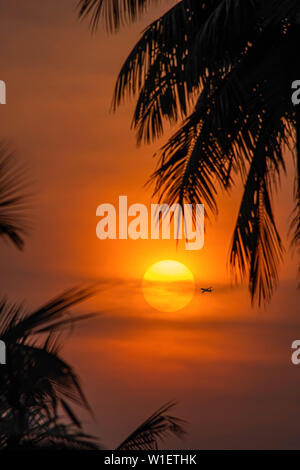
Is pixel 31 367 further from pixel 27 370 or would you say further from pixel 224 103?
pixel 224 103

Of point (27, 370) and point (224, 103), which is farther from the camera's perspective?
point (224, 103)

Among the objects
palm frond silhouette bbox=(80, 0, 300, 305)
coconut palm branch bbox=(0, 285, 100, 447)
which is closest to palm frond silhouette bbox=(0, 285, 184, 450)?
coconut palm branch bbox=(0, 285, 100, 447)

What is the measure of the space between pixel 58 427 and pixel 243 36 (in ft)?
21.8

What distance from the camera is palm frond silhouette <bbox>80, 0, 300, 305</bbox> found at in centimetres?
793

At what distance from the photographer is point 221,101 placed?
802cm

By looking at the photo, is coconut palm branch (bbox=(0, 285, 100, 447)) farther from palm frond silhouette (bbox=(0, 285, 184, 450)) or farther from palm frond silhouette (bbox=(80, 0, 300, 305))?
palm frond silhouette (bbox=(80, 0, 300, 305))

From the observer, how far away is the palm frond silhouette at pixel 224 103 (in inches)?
312

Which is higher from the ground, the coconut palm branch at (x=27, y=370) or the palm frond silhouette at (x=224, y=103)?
Answer: the palm frond silhouette at (x=224, y=103)

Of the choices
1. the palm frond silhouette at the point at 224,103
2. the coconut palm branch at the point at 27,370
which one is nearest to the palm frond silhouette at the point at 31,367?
the coconut palm branch at the point at 27,370

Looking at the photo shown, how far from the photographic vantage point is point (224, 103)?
803cm

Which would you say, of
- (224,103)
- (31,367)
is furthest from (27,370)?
(224,103)

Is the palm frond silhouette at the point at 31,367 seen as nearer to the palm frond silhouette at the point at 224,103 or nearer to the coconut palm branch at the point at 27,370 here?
the coconut palm branch at the point at 27,370

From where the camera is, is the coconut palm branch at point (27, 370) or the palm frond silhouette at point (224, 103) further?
the palm frond silhouette at point (224, 103)
